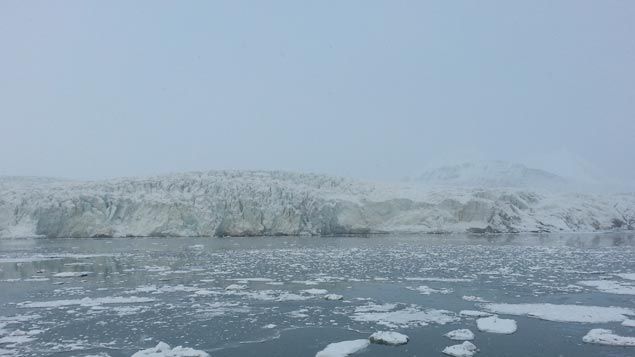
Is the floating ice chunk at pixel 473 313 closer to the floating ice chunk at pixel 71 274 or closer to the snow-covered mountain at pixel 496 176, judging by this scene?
the floating ice chunk at pixel 71 274

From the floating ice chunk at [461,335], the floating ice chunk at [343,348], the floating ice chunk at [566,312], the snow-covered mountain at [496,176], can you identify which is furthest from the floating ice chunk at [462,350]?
the snow-covered mountain at [496,176]

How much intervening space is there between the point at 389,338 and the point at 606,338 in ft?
9.75

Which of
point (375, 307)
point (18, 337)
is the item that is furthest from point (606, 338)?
point (18, 337)

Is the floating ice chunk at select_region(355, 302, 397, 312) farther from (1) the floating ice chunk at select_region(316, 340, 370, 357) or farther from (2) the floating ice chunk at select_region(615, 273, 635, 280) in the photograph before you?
(2) the floating ice chunk at select_region(615, 273, 635, 280)

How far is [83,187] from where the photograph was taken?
115 feet

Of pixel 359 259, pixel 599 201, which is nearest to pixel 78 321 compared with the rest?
pixel 359 259

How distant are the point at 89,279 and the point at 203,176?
2425 centimetres

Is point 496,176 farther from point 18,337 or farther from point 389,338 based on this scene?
point 18,337

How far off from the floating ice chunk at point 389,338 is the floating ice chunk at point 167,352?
7.60 feet

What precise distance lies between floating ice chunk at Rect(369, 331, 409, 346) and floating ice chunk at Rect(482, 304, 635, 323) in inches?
108

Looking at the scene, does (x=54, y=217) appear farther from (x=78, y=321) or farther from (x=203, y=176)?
(x=78, y=321)

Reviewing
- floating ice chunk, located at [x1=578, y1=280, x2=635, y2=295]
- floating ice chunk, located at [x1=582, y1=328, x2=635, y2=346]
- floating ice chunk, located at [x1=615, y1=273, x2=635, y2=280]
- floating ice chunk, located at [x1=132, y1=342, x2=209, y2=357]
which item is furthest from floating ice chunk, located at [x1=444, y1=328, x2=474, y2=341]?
floating ice chunk, located at [x1=615, y1=273, x2=635, y2=280]

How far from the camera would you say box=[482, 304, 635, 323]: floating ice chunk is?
869cm

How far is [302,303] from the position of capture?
10.2 metres
